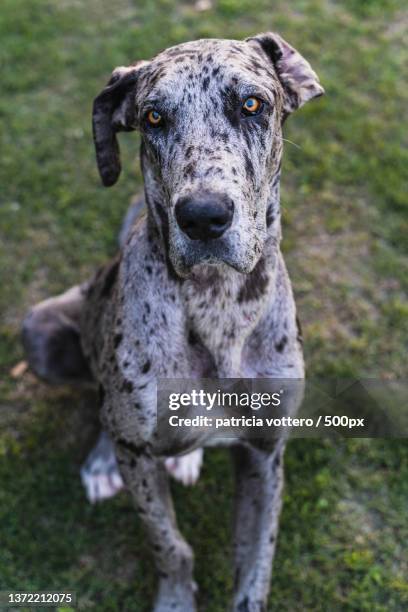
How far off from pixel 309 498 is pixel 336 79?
4.19 metres

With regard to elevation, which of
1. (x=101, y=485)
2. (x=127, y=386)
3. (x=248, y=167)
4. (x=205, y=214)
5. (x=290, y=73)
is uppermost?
(x=290, y=73)

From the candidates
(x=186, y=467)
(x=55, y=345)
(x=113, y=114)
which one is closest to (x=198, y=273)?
(x=113, y=114)

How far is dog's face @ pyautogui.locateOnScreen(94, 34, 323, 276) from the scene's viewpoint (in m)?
2.82

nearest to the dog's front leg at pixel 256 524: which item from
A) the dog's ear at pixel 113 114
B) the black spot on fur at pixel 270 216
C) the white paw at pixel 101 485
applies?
the white paw at pixel 101 485

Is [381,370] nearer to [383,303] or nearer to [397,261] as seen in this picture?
[383,303]

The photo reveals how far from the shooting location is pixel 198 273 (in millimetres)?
3322

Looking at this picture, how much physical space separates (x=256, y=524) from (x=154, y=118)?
7.47ft

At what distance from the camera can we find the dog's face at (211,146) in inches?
111

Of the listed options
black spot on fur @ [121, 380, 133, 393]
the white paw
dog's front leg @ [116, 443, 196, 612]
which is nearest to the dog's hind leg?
the white paw

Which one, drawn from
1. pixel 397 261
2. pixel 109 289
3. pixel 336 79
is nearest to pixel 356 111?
pixel 336 79

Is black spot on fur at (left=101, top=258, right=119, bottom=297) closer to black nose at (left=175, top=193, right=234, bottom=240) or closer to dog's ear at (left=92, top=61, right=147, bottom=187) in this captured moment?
dog's ear at (left=92, top=61, right=147, bottom=187)

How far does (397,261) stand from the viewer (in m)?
5.83

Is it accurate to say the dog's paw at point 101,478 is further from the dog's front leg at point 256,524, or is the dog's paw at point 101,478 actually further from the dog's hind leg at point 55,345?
the dog's front leg at point 256,524

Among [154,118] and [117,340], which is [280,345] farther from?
[154,118]
